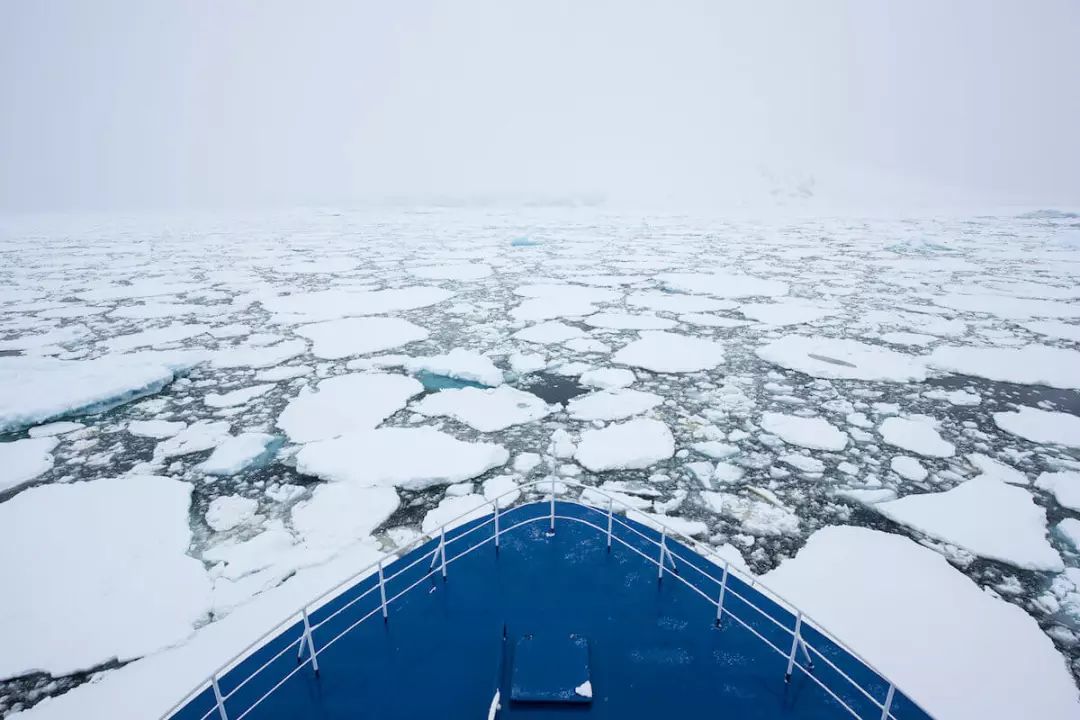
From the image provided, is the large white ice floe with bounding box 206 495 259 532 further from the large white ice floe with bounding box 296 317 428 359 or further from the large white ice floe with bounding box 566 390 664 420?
the large white ice floe with bounding box 296 317 428 359

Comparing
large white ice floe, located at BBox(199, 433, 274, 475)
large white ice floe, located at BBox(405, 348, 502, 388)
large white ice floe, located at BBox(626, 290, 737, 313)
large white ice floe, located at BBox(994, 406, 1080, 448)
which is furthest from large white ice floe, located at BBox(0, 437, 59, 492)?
large white ice floe, located at BBox(994, 406, 1080, 448)

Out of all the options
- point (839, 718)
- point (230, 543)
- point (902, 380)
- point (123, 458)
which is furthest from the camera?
point (902, 380)

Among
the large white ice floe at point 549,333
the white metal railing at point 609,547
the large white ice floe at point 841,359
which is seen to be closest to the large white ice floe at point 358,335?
the large white ice floe at point 549,333

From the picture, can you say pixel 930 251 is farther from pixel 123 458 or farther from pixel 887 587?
pixel 123 458

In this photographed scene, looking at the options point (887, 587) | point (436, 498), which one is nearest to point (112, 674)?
point (436, 498)

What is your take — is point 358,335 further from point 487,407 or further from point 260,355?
point 487,407

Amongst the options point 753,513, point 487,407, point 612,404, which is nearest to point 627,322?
point 612,404
